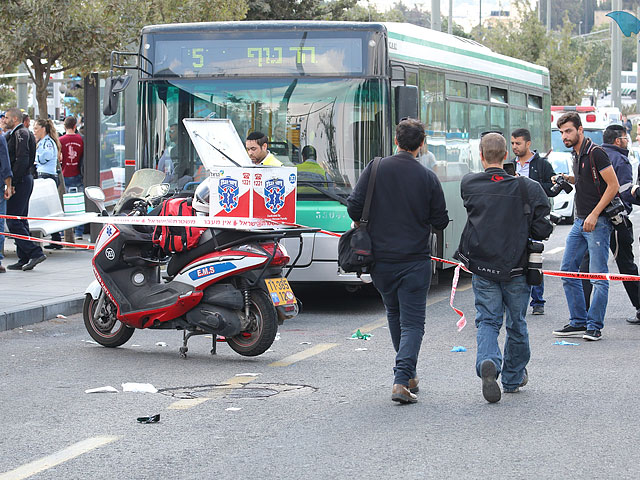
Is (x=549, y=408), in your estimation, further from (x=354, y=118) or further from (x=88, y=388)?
(x=354, y=118)

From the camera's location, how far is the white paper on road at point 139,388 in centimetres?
764

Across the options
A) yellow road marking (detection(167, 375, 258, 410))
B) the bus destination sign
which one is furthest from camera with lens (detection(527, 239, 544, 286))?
the bus destination sign

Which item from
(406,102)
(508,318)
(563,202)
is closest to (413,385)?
(508,318)

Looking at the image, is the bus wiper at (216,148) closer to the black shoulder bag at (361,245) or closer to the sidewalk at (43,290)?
the sidewalk at (43,290)

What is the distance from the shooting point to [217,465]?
5.67m

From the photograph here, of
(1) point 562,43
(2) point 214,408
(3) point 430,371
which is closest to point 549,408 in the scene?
(3) point 430,371

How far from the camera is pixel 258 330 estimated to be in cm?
877

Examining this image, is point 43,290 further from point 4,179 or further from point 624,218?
point 624,218

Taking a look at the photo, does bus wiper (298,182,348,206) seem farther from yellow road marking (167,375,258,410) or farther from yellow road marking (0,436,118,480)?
yellow road marking (0,436,118,480)

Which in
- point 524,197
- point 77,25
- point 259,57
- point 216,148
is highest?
point 77,25

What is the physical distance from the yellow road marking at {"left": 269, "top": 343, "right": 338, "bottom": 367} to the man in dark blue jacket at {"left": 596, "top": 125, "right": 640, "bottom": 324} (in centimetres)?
281

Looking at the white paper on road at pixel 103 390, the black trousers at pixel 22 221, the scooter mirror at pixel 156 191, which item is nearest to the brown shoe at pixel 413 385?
the white paper on road at pixel 103 390

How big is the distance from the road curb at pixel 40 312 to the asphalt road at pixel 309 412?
428 millimetres

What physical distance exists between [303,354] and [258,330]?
56cm
